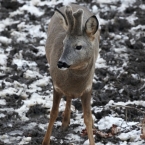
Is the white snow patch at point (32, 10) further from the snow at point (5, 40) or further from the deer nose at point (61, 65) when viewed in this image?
the deer nose at point (61, 65)

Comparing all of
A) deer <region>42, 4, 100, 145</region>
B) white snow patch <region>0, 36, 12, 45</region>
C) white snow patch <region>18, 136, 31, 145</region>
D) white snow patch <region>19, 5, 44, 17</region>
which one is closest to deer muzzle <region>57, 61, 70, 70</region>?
deer <region>42, 4, 100, 145</region>

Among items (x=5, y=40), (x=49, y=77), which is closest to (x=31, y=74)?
(x=49, y=77)

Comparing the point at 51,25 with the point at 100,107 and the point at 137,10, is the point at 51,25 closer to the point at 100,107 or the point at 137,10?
the point at 100,107

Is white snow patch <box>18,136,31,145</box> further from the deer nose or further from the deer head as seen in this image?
the deer nose

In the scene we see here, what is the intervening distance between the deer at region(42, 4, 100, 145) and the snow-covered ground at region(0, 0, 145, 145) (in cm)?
31

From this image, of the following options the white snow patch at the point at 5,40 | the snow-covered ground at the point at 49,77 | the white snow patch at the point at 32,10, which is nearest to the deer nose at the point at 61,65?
the snow-covered ground at the point at 49,77

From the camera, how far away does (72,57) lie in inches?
161

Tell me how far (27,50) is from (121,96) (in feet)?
5.64

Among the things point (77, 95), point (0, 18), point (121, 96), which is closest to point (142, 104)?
point (121, 96)

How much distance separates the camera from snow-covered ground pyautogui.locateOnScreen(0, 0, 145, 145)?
526cm

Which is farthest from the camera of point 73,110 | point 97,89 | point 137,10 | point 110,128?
point 137,10

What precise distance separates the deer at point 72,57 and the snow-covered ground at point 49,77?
0.31 meters

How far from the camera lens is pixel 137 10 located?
26.4ft

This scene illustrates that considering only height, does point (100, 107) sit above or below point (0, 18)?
below
